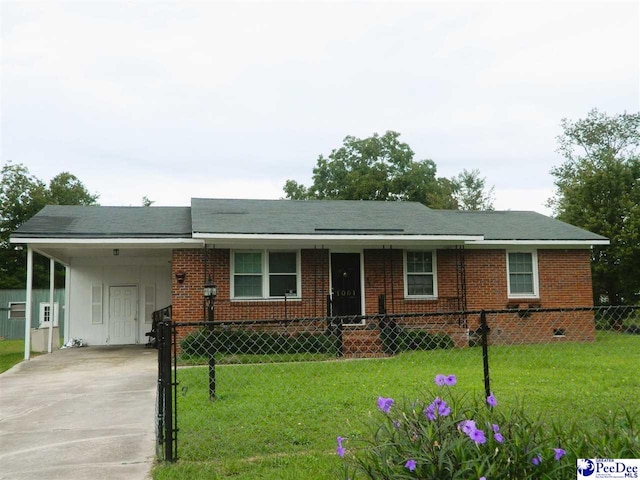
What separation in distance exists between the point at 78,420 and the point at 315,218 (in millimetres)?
9543

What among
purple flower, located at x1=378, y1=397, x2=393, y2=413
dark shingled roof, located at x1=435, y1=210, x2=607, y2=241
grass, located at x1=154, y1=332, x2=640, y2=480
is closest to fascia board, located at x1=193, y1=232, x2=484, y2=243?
dark shingled roof, located at x1=435, y1=210, x2=607, y2=241

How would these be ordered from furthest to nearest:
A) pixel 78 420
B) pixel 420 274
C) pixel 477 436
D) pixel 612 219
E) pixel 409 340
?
pixel 612 219
pixel 420 274
pixel 409 340
pixel 78 420
pixel 477 436

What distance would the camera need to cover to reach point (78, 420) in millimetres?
6828

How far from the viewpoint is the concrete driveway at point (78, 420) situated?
4.85 metres

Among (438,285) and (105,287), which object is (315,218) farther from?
(105,287)

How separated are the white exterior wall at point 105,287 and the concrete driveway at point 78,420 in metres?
Answer: 5.38

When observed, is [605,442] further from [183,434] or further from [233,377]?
[233,377]

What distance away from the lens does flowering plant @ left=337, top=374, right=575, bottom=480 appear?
305 centimetres

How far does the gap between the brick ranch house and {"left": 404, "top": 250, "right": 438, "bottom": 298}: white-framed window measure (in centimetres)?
3

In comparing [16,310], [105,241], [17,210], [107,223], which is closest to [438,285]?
[105,241]

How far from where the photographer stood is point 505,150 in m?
37.0

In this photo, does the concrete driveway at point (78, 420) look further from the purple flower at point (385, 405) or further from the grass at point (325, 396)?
the purple flower at point (385, 405)

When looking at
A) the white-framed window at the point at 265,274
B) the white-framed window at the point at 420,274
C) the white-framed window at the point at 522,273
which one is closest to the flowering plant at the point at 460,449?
the white-framed window at the point at 265,274

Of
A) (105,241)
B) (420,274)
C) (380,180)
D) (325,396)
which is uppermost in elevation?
(380,180)
